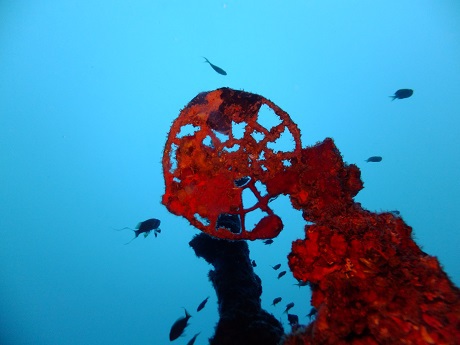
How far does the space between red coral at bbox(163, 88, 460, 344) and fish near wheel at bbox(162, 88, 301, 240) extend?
1 cm

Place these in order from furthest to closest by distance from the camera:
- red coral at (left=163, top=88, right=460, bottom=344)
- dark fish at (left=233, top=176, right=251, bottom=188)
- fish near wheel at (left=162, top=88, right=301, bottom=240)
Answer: dark fish at (left=233, top=176, right=251, bottom=188), fish near wheel at (left=162, top=88, right=301, bottom=240), red coral at (left=163, top=88, right=460, bottom=344)

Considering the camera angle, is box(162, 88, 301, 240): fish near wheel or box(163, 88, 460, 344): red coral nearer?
box(163, 88, 460, 344): red coral

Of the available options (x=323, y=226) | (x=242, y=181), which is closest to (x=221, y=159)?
(x=242, y=181)

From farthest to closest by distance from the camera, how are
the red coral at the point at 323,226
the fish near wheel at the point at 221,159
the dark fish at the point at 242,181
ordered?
the dark fish at the point at 242,181
the fish near wheel at the point at 221,159
the red coral at the point at 323,226

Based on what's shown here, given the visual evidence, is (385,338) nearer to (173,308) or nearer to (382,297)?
(382,297)

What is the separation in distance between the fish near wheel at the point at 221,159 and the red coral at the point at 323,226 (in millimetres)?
14

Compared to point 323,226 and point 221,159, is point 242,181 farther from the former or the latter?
point 323,226

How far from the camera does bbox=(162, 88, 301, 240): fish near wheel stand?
3.96 m

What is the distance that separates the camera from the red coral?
2.44 m

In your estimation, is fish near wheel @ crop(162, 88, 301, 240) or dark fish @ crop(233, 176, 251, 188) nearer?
fish near wheel @ crop(162, 88, 301, 240)

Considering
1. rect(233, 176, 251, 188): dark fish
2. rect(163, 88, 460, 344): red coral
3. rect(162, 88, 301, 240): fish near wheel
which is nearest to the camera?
rect(163, 88, 460, 344): red coral

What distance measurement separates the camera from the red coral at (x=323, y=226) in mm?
2443

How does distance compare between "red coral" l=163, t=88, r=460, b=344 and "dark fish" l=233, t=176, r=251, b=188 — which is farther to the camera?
"dark fish" l=233, t=176, r=251, b=188

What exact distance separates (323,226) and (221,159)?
1631 mm
